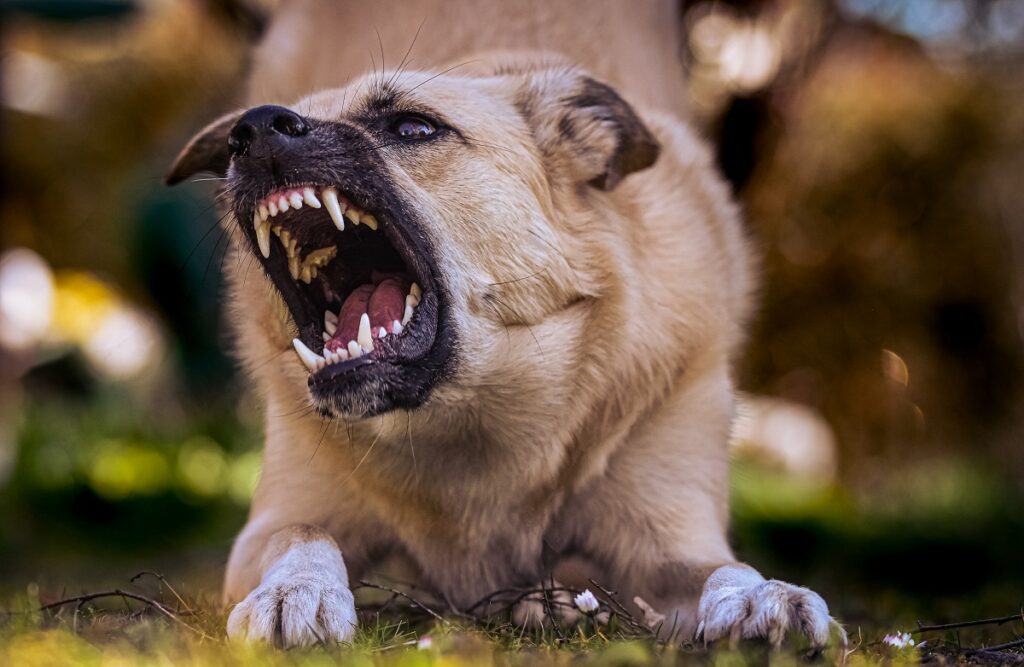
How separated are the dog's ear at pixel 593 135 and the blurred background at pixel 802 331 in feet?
6.85

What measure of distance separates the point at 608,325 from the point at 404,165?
0.65 meters

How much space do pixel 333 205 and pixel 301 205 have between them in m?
0.11

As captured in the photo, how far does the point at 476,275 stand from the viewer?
2.68 meters

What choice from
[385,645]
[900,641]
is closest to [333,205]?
[385,645]

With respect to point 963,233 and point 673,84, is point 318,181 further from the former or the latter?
point 963,233

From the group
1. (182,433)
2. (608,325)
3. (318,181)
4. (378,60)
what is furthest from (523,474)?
(182,433)

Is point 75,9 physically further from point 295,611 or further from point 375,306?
point 295,611

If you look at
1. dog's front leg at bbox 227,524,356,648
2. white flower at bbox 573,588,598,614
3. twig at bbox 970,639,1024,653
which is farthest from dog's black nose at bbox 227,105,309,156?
twig at bbox 970,639,1024,653

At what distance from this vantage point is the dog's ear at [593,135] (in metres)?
2.98

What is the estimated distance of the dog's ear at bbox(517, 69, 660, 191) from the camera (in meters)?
2.98

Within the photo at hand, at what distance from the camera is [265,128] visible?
8.10 feet

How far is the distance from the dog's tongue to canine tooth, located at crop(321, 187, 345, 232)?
21 cm

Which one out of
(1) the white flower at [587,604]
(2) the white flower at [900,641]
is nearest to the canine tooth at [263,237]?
(1) the white flower at [587,604]

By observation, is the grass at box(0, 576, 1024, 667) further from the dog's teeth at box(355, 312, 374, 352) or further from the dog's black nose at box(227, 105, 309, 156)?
the dog's black nose at box(227, 105, 309, 156)
